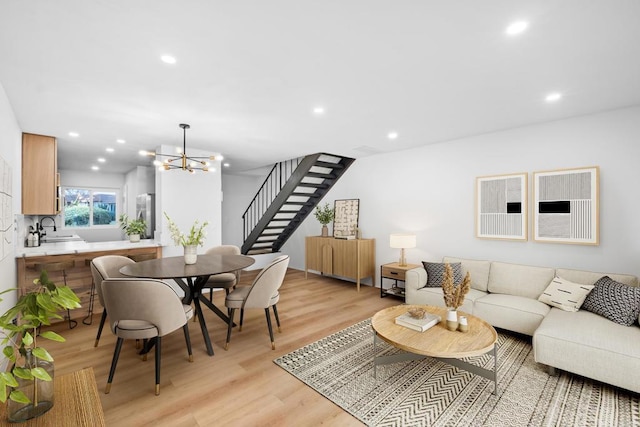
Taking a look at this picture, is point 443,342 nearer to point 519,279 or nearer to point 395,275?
point 519,279

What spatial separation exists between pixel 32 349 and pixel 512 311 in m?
3.94

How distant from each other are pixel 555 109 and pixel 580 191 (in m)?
1.03

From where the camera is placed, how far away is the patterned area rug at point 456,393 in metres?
2.12

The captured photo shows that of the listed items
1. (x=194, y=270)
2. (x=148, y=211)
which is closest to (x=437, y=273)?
(x=194, y=270)

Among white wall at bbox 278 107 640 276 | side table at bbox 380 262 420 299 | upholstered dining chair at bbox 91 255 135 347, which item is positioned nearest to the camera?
upholstered dining chair at bbox 91 255 135 347

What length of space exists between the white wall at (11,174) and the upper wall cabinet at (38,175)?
11cm

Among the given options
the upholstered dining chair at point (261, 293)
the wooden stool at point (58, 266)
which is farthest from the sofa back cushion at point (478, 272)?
the wooden stool at point (58, 266)

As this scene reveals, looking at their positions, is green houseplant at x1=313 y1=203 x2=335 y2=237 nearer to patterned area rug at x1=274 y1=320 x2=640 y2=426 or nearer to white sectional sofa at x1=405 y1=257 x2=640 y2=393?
white sectional sofa at x1=405 y1=257 x2=640 y2=393

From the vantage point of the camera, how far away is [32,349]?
110 centimetres

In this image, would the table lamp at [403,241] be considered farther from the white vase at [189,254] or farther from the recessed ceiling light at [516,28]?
the recessed ceiling light at [516,28]

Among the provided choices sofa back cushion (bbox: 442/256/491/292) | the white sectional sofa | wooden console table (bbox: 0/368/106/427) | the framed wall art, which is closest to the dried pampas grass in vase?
the white sectional sofa

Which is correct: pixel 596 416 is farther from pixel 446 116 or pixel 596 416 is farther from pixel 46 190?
pixel 46 190

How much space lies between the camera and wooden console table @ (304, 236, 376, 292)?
5.50m

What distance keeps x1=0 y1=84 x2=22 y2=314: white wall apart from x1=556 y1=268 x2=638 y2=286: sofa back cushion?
566cm
